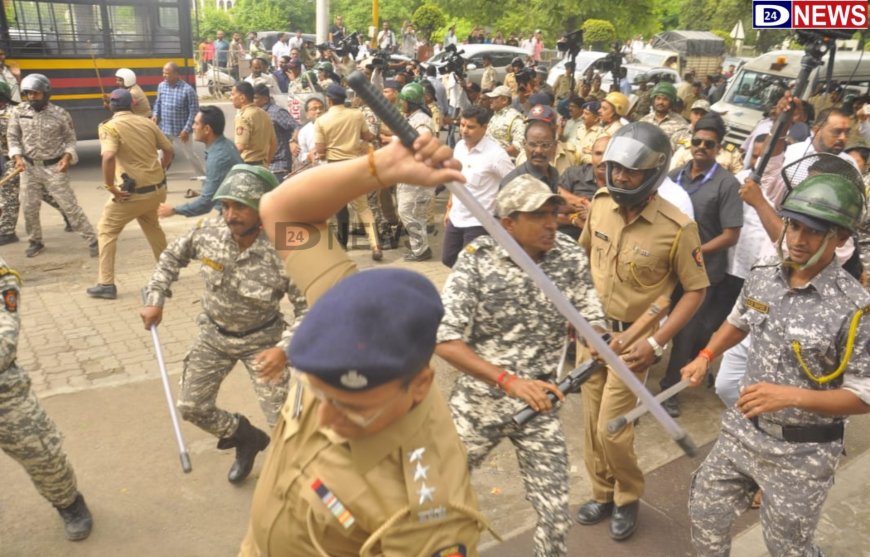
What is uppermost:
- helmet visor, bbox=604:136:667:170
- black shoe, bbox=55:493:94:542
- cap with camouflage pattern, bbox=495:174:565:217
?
helmet visor, bbox=604:136:667:170

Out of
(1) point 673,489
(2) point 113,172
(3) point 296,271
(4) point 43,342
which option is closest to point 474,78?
(2) point 113,172

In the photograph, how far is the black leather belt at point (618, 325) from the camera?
13.8ft

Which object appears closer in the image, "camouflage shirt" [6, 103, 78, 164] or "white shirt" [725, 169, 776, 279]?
"white shirt" [725, 169, 776, 279]

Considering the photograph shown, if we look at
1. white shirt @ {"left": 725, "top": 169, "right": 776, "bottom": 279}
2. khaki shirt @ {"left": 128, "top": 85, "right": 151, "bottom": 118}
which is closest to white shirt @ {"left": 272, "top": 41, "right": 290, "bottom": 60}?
khaki shirt @ {"left": 128, "top": 85, "right": 151, "bottom": 118}

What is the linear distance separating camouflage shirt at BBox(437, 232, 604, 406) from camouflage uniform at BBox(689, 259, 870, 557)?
2.41 feet

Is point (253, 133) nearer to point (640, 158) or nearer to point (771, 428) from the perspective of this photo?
point (640, 158)

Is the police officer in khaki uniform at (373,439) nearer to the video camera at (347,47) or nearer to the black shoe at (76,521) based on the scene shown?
the black shoe at (76,521)

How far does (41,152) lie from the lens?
8133mm

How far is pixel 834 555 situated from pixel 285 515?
3.42m

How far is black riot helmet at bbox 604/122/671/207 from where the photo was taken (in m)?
3.86

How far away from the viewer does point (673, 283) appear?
4137 mm

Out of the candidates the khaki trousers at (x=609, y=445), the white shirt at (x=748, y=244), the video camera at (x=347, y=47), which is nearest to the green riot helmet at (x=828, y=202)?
the khaki trousers at (x=609, y=445)

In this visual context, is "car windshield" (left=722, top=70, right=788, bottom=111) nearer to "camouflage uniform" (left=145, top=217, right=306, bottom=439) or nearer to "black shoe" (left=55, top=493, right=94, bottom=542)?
"camouflage uniform" (left=145, top=217, right=306, bottom=439)

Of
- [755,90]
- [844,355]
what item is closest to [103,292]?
[844,355]
